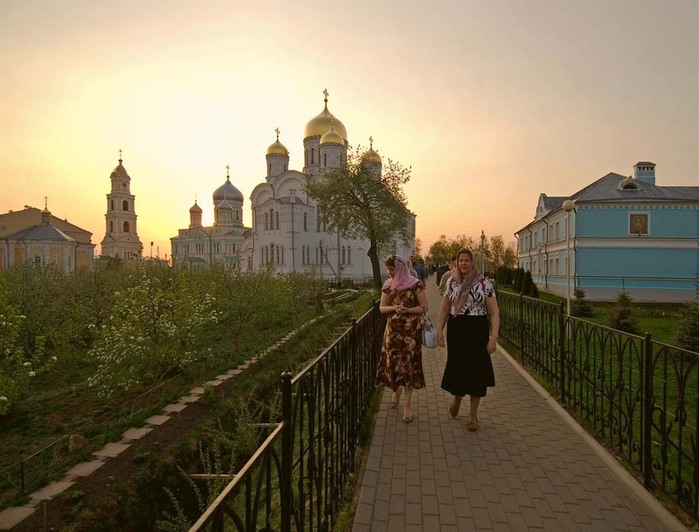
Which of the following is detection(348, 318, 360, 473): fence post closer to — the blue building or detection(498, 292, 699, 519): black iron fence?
detection(498, 292, 699, 519): black iron fence

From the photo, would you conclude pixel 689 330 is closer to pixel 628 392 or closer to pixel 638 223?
pixel 628 392

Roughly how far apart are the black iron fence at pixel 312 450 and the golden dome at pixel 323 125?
1704 inches

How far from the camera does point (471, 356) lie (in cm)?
452

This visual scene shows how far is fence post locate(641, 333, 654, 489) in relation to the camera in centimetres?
340

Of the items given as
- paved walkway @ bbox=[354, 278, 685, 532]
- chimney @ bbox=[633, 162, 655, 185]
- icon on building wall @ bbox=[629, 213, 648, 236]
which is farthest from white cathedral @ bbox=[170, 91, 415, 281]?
paved walkway @ bbox=[354, 278, 685, 532]

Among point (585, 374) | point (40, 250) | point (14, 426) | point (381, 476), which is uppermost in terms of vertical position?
point (40, 250)

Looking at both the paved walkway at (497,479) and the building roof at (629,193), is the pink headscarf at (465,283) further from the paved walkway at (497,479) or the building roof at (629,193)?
the building roof at (629,193)

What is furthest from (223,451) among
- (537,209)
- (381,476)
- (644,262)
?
(537,209)

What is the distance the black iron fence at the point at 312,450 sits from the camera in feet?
5.21

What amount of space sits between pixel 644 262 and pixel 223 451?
78.3ft

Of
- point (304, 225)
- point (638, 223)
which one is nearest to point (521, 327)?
point (638, 223)

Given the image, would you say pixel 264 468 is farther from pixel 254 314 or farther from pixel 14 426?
pixel 254 314

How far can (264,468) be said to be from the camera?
67.9 inches

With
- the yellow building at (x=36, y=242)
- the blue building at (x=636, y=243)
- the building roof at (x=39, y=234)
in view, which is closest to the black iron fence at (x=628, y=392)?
the blue building at (x=636, y=243)
